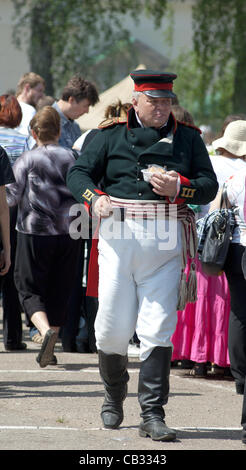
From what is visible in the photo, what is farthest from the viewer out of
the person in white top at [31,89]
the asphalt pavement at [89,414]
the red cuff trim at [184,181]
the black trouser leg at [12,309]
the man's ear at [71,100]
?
the person in white top at [31,89]

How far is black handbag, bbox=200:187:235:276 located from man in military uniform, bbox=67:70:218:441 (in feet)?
4.26

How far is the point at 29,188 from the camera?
785 centimetres

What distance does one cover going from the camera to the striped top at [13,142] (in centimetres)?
845

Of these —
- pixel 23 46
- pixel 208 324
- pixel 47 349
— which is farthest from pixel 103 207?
pixel 23 46

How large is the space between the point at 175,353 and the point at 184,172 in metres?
2.75

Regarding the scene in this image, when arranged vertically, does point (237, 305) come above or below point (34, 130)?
below

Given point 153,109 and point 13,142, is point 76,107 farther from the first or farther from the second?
point 153,109

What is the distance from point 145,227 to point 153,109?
636mm

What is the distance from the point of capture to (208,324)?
24.6ft

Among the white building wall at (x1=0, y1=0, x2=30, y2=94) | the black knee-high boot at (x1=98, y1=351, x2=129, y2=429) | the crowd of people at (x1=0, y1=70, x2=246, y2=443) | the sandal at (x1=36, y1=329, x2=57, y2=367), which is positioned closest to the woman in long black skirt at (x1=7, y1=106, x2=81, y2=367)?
the sandal at (x1=36, y1=329, x2=57, y2=367)

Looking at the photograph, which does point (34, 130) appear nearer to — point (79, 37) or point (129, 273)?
point (129, 273)

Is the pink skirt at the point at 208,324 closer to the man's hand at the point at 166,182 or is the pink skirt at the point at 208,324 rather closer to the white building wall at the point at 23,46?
the man's hand at the point at 166,182

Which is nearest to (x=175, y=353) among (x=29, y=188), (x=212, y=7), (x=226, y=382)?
(x=226, y=382)

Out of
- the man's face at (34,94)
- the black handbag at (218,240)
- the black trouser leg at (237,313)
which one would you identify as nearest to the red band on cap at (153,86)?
the black handbag at (218,240)
